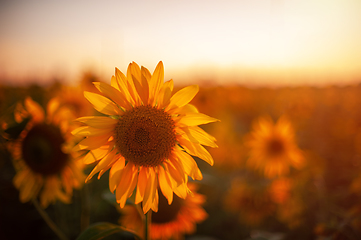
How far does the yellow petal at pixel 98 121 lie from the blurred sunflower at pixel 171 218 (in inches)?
52.2

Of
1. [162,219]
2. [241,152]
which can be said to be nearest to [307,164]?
[241,152]

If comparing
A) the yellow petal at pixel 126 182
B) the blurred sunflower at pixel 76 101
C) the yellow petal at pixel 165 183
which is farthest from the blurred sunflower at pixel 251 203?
the blurred sunflower at pixel 76 101

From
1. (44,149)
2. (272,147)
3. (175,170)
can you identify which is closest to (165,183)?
(175,170)

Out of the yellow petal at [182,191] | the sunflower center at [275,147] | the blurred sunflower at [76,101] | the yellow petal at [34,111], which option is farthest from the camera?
the blurred sunflower at [76,101]

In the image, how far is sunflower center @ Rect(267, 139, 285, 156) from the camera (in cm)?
479

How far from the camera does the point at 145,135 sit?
5.08 feet

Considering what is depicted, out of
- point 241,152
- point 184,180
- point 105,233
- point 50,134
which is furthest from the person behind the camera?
point 241,152

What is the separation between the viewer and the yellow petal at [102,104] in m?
1.43

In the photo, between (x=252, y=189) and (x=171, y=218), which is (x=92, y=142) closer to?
(x=171, y=218)

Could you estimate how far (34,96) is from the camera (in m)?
6.12

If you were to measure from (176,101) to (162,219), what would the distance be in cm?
170

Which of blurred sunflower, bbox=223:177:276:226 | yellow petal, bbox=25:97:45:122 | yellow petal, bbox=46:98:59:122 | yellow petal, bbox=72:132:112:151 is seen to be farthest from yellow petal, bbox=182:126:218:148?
blurred sunflower, bbox=223:177:276:226

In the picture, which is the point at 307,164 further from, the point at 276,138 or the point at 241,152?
the point at 241,152

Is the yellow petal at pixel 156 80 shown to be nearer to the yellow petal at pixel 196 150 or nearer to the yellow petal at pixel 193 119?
the yellow petal at pixel 193 119
